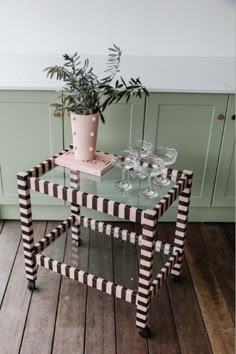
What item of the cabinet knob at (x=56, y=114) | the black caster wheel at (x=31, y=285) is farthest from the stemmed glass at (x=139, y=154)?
the black caster wheel at (x=31, y=285)

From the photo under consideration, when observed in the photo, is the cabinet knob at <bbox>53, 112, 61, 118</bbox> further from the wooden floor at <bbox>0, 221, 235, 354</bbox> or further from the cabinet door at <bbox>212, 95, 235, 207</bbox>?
the cabinet door at <bbox>212, 95, 235, 207</bbox>

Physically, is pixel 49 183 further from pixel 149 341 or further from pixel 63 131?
pixel 149 341

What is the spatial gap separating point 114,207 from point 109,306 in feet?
2.03

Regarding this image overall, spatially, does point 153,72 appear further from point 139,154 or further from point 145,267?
point 145,267

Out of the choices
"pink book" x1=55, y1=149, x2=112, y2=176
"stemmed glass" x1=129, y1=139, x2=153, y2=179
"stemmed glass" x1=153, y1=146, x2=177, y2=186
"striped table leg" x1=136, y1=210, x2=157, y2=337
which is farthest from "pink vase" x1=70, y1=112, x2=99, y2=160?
"striped table leg" x1=136, y1=210, x2=157, y2=337

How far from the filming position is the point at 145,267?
4.95ft

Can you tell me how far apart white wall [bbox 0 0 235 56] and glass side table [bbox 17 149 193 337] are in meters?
1.11

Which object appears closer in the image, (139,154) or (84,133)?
(84,133)

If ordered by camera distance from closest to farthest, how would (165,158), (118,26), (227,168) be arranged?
(165,158) < (227,168) < (118,26)

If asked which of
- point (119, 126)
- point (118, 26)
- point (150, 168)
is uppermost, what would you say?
point (118, 26)

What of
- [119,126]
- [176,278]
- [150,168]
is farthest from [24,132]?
[176,278]

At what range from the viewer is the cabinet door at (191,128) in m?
2.04

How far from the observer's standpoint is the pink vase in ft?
5.29

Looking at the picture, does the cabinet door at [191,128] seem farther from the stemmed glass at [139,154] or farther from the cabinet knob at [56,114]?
the cabinet knob at [56,114]
